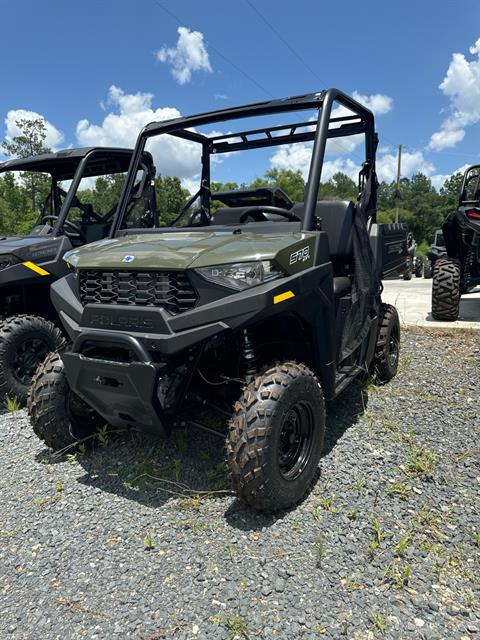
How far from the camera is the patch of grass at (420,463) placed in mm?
3109

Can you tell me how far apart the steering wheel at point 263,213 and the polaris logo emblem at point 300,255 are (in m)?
0.39

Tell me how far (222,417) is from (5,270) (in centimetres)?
231

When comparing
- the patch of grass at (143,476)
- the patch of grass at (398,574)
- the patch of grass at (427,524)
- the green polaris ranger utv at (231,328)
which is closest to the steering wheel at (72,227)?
the green polaris ranger utv at (231,328)

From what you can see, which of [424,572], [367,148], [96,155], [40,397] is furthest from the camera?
[96,155]

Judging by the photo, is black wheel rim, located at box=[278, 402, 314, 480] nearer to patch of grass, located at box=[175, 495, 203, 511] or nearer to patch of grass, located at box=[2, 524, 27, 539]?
patch of grass, located at box=[175, 495, 203, 511]

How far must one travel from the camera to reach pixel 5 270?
4434 mm

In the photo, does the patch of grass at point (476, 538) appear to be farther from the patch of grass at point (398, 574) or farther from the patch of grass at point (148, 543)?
the patch of grass at point (148, 543)

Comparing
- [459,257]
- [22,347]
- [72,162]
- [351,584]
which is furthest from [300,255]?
[459,257]

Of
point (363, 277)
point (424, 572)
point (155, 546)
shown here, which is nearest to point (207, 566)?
point (155, 546)

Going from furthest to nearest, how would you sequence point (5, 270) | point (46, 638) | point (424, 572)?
1. point (5, 270)
2. point (424, 572)
3. point (46, 638)

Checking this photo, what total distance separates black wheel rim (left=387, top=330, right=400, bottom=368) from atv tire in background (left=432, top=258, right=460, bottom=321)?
7.90 ft

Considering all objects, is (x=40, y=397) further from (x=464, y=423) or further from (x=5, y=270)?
(x=464, y=423)

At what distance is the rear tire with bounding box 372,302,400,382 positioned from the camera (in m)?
4.56

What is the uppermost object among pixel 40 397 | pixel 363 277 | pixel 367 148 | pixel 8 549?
pixel 367 148
